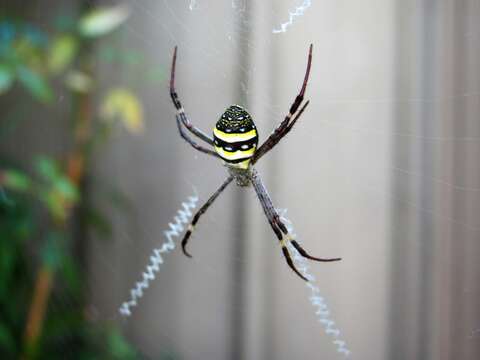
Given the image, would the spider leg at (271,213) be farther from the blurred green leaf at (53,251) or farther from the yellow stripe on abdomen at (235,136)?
the blurred green leaf at (53,251)

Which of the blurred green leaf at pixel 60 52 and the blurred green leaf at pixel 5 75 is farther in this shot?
the blurred green leaf at pixel 60 52

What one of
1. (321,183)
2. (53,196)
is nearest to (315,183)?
(321,183)

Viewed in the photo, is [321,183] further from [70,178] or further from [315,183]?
[70,178]

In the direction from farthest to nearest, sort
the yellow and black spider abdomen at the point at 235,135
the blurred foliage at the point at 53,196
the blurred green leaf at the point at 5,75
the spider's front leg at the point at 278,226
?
the blurred foliage at the point at 53,196 → the blurred green leaf at the point at 5,75 → the spider's front leg at the point at 278,226 → the yellow and black spider abdomen at the point at 235,135

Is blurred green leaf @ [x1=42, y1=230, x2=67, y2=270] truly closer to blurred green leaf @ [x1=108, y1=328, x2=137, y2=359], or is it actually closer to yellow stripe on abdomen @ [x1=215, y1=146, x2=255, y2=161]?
blurred green leaf @ [x1=108, y1=328, x2=137, y2=359]

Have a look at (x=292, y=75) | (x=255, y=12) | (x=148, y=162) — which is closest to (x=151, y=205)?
(x=148, y=162)

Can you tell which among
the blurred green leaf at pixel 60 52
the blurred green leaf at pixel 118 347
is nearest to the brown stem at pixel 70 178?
the blurred green leaf at pixel 60 52
